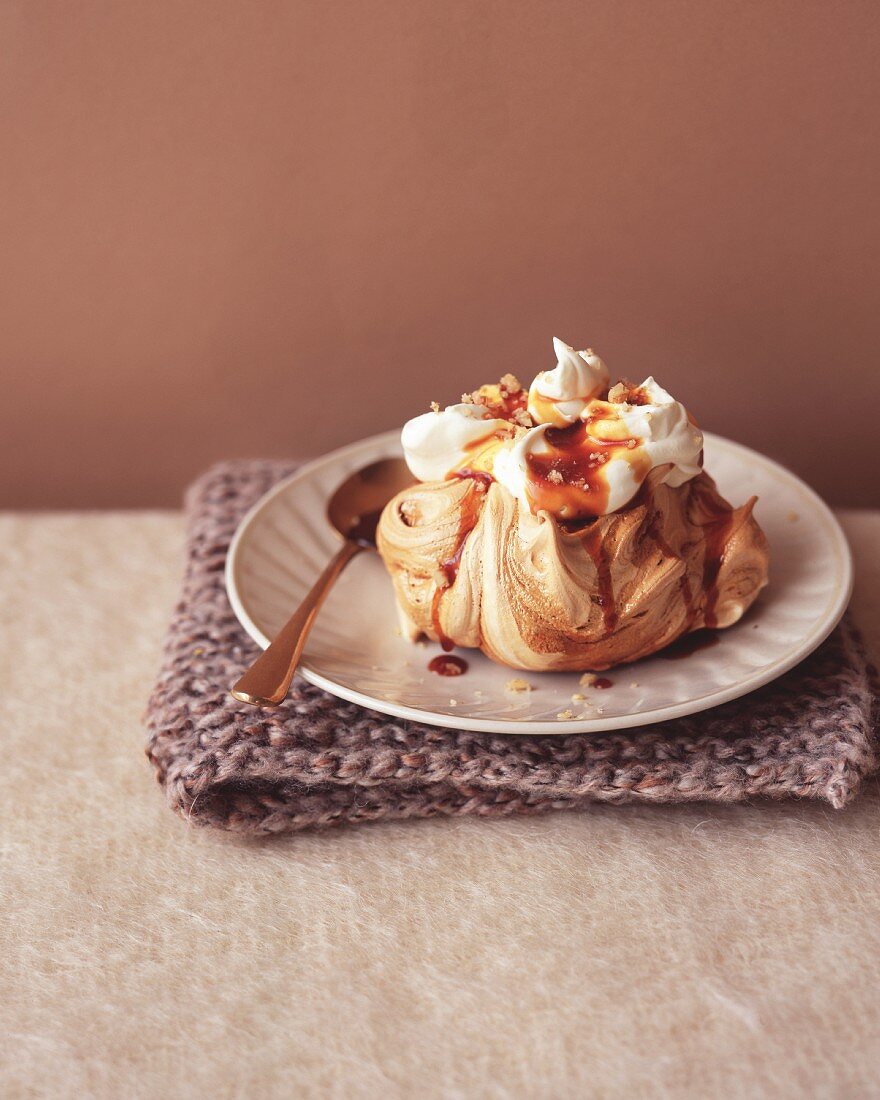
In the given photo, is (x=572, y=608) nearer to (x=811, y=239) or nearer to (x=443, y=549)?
(x=443, y=549)

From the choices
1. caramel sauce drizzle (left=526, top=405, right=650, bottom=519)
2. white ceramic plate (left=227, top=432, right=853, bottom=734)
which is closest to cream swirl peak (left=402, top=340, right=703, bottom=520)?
caramel sauce drizzle (left=526, top=405, right=650, bottom=519)

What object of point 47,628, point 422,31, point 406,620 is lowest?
point 47,628

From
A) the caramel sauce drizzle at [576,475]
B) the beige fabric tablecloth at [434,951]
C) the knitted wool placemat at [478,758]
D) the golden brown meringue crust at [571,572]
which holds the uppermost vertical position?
the caramel sauce drizzle at [576,475]

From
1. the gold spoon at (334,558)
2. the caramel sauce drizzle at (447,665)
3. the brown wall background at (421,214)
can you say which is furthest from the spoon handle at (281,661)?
the brown wall background at (421,214)

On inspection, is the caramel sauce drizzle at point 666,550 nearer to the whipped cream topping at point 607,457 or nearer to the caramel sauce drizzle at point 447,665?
the whipped cream topping at point 607,457

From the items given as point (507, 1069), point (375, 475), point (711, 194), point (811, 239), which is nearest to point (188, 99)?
point (375, 475)

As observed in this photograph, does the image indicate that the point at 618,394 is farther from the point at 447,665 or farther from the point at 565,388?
the point at 447,665

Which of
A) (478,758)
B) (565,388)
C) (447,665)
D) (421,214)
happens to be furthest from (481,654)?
(421,214)
